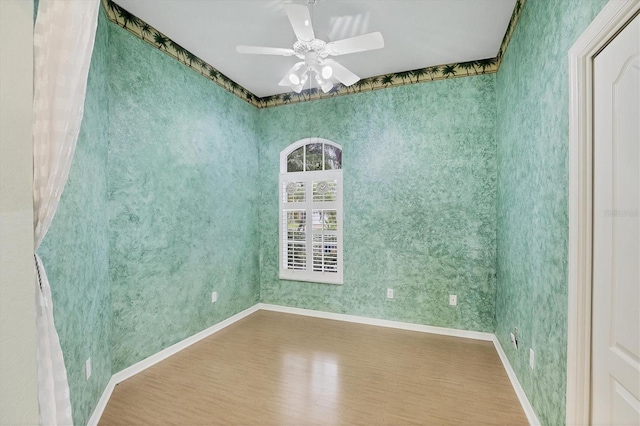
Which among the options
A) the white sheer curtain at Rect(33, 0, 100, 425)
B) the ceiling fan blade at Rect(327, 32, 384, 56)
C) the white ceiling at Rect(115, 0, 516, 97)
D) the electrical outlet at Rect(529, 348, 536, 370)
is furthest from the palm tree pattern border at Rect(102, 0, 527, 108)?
the electrical outlet at Rect(529, 348, 536, 370)

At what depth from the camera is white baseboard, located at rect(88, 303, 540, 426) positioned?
2.04 m

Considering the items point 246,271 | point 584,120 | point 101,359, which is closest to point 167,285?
point 101,359

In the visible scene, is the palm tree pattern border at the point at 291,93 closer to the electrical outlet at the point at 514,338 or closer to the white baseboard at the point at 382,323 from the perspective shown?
the electrical outlet at the point at 514,338

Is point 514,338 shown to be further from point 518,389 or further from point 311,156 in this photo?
point 311,156

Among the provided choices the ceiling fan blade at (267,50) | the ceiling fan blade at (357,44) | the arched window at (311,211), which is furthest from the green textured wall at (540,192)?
the arched window at (311,211)

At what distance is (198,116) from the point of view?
3.16 meters

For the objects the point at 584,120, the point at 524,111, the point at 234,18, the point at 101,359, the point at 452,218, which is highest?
the point at 234,18

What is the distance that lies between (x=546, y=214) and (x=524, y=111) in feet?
2.85

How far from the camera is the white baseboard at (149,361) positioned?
2.00 metres

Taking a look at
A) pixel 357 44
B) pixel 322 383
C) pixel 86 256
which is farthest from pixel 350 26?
pixel 322 383

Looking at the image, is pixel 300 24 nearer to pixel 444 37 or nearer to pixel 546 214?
pixel 444 37

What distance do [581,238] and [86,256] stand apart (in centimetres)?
282

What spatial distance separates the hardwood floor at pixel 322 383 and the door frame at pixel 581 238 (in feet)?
2.58

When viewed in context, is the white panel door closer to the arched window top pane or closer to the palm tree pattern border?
the palm tree pattern border
